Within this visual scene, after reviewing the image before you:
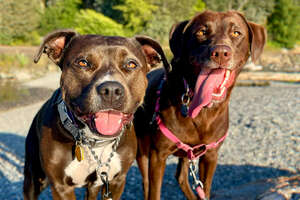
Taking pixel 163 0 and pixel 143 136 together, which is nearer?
pixel 143 136

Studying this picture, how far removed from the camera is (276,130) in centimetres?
754

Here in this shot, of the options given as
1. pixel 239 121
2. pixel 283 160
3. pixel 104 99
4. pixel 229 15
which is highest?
pixel 229 15

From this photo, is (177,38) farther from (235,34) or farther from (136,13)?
(136,13)

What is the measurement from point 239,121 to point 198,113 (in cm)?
563

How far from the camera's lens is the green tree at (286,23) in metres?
45.3

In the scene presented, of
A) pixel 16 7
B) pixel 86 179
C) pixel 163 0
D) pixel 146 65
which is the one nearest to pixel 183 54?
pixel 146 65

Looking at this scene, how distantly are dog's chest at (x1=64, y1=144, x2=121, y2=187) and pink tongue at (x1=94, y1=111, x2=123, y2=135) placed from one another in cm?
42

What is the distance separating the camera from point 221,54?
3.01 meters

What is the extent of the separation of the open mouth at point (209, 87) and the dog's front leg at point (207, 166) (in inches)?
25.0

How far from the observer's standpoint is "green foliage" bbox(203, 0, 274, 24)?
138ft

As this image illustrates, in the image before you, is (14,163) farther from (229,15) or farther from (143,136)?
(229,15)

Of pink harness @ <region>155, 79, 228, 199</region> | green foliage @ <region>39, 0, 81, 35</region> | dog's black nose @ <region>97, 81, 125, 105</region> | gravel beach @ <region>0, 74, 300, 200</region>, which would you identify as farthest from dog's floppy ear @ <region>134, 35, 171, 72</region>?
green foliage @ <region>39, 0, 81, 35</region>

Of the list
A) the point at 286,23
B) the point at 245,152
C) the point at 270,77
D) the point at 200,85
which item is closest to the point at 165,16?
the point at 270,77

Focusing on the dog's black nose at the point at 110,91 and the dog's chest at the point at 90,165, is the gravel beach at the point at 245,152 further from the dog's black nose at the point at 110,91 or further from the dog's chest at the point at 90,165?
A: the dog's black nose at the point at 110,91
